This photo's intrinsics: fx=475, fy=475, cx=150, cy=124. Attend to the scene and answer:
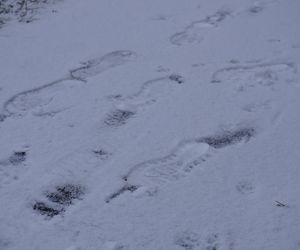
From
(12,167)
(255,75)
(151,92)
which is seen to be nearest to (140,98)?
(151,92)

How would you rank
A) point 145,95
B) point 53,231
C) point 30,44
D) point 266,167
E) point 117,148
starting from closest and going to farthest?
point 53,231 → point 266,167 → point 117,148 → point 145,95 → point 30,44

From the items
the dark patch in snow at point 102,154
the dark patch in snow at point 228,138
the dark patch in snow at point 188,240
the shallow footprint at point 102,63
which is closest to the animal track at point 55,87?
the shallow footprint at point 102,63

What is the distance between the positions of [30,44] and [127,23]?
699 mm

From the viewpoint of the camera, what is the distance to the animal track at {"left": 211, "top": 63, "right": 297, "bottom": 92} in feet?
8.59

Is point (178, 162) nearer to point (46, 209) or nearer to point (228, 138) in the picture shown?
point (228, 138)

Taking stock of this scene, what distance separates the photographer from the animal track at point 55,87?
8.10ft

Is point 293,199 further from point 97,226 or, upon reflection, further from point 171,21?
point 171,21

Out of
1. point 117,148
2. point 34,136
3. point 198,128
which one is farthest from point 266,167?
point 34,136

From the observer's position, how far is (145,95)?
2.56m

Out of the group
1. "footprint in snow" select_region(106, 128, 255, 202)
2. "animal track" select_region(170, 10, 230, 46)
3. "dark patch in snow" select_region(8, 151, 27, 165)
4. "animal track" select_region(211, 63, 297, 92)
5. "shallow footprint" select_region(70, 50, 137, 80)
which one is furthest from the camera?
"animal track" select_region(170, 10, 230, 46)

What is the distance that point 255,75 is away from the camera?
269 centimetres

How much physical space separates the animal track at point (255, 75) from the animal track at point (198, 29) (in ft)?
1.53

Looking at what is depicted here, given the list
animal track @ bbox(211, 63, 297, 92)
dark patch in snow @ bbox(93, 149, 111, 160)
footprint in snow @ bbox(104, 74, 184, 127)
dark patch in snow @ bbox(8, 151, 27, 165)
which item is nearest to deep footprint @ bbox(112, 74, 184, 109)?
footprint in snow @ bbox(104, 74, 184, 127)

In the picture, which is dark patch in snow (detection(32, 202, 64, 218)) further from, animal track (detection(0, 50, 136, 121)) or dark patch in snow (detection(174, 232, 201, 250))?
animal track (detection(0, 50, 136, 121))
